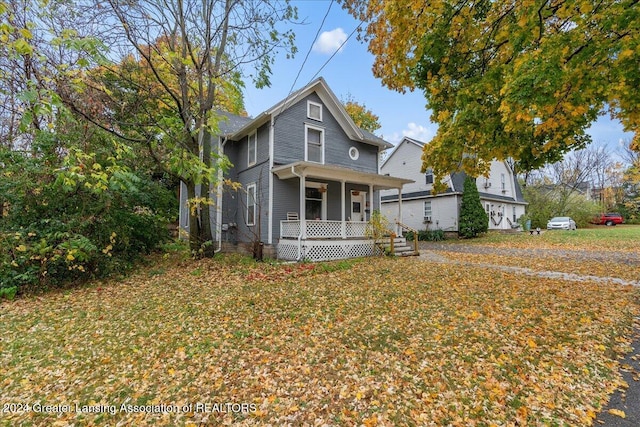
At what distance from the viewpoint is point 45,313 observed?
213 inches

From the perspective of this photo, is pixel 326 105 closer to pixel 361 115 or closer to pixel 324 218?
pixel 324 218

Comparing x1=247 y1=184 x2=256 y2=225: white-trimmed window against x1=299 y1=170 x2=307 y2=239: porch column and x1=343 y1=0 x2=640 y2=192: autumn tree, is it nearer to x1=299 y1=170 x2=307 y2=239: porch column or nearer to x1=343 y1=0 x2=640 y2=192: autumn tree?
x1=299 y1=170 x2=307 y2=239: porch column

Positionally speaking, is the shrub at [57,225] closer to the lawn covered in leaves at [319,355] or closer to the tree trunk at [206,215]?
the lawn covered in leaves at [319,355]

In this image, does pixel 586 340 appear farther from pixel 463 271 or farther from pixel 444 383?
pixel 463 271

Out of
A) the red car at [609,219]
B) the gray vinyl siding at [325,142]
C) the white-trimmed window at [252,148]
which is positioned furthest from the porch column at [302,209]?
the red car at [609,219]

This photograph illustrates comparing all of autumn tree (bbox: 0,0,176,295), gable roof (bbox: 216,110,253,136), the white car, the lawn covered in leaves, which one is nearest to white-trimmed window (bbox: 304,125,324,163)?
gable roof (bbox: 216,110,253,136)

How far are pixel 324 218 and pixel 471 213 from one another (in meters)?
11.1

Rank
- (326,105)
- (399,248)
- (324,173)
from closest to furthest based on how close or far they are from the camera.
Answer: (324,173)
(399,248)
(326,105)

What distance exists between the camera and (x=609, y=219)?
33094 mm

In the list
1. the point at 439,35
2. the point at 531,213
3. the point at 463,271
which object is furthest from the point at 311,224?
the point at 531,213

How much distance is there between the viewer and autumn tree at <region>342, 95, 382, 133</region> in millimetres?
26203

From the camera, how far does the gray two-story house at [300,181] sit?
10734mm

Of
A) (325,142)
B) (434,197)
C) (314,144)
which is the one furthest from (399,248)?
(434,197)

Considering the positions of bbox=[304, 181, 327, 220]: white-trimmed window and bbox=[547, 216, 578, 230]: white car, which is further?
bbox=[547, 216, 578, 230]: white car
